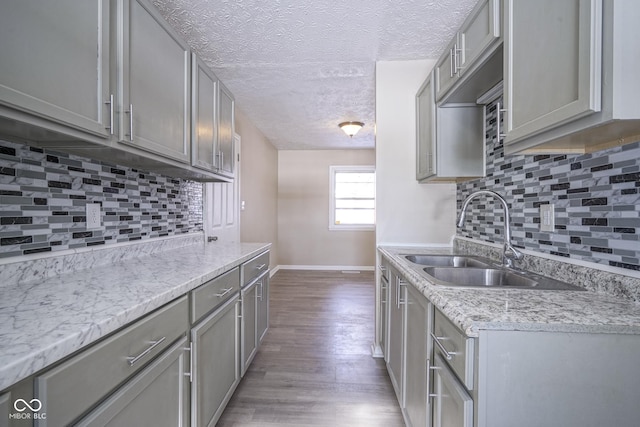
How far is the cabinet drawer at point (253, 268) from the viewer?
1.87 m

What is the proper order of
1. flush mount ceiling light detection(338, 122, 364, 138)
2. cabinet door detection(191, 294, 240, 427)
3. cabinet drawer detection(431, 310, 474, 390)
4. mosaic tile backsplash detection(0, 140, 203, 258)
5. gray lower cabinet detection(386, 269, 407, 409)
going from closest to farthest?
cabinet drawer detection(431, 310, 474, 390), mosaic tile backsplash detection(0, 140, 203, 258), cabinet door detection(191, 294, 240, 427), gray lower cabinet detection(386, 269, 407, 409), flush mount ceiling light detection(338, 122, 364, 138)

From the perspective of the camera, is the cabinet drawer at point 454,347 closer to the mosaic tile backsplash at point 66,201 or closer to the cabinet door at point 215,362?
the cabinet door at point 215,362

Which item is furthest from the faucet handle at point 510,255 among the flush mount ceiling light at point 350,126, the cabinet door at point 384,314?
the flush mount ceiling light at point 350,126

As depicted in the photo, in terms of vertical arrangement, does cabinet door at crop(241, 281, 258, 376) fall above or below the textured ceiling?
below

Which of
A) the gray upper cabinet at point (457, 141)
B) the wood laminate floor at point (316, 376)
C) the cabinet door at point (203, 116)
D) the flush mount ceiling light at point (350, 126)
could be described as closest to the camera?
the wood laminate floor at point (316, 376)

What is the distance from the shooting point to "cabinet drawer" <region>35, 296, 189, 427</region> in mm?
614

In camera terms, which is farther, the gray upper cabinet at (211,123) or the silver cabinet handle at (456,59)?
the gray upper cabinet at (211,123)

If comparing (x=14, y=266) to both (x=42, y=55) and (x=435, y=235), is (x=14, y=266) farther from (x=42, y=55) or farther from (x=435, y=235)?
(x=435, y=235)

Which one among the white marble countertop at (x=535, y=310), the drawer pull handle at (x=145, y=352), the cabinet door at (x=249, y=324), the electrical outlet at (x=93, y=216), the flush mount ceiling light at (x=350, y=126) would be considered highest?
the flush mount ceiling light at (x=350, y=126)

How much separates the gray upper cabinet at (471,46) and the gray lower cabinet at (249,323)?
1.78 meters

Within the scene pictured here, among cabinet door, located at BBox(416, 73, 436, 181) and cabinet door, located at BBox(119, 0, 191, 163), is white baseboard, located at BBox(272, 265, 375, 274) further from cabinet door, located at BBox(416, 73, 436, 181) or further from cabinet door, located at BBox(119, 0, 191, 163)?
cabinet door, located at BBox(119, 0, 191, 163)

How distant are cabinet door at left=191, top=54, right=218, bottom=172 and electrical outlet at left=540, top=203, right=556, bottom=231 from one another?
1887mm

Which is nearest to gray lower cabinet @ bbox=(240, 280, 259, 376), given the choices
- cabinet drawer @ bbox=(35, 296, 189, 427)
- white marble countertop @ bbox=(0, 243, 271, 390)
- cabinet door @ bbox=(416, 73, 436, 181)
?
white marble countertop @ bbox=(0, 243, 271, 390)

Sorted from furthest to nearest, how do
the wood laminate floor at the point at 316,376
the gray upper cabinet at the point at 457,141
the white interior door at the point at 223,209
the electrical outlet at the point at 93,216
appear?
the white interior door at the point at 223,209 < the gray upper cabinet at the point at 457,141 < the wood laminate floor at the point at 316,376 < the electrical outlet at the point at 93,216
